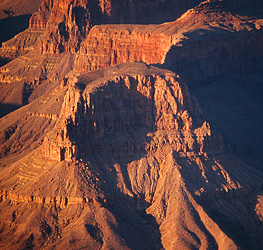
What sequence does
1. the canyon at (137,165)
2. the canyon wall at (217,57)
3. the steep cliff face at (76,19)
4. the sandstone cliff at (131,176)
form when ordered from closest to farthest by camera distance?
the sandstone cliff at (131,176) < the canyon at (137,165) < the canyon wall at (217,57) < the steep cliff face at (76,19)

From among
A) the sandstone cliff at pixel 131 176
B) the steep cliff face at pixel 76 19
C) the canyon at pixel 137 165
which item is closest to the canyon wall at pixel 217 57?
the canyon at pixel 137 165

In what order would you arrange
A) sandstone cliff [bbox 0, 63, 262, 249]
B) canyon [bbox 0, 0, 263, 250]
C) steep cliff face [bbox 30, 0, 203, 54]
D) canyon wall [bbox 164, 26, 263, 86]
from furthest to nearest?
steep cliff face [bbox 30, 0, 203, 54], canyon wall [bbox 164, 26, 263, 86], canyon [bbox 0, 0, 263, 250], sandstone cliff [bbox 0, 63, 262, 249]

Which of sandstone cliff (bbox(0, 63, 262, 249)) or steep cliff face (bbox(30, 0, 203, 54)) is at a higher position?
steep cliff face (bbox(30, 0, 203, 54))

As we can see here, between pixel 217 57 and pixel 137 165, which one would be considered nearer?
pixel 137 165

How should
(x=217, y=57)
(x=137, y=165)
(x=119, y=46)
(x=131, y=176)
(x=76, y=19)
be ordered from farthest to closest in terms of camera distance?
(x=76, y=19) → (x=217, y=57) → (x=119, y=46) → (x=137, y=165) → (x=131, y=176)

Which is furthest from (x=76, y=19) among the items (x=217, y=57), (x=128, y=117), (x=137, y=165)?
(x=137, y=165)

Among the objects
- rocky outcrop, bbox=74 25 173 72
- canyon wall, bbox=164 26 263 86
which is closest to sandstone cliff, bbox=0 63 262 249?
canyon wall, bbox=164 26 263 86

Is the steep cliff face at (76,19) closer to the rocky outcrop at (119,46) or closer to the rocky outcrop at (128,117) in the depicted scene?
the rocky outcrop at (119,46)

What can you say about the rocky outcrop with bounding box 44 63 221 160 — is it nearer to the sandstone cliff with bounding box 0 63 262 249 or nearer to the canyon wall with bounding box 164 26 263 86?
the sandstone cliff with bounding box 0 63 262 249

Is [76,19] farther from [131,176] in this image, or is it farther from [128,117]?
[131,176]

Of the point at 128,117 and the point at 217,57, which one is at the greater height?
the point at 217,57

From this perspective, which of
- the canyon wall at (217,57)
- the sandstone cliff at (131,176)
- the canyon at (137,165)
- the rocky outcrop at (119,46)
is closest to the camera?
the sandstone cliff at (131,176)

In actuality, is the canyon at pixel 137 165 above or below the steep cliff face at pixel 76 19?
below
